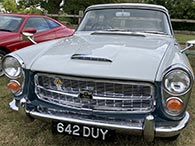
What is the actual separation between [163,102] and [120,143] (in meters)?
0.93

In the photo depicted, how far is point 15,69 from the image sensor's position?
9.95 ft

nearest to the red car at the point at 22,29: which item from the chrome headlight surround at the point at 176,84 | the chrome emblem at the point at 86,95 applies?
Answer: the chrome emblem at the point at 86,95

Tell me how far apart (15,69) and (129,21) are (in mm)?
1838

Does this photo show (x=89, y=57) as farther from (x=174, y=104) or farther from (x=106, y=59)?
(x=174, y=104)

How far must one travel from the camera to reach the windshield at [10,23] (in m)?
6.14

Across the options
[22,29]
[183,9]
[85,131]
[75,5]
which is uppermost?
[85,131]

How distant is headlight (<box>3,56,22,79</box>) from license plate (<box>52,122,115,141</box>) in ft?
2.25

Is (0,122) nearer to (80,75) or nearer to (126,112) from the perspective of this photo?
(80,75)

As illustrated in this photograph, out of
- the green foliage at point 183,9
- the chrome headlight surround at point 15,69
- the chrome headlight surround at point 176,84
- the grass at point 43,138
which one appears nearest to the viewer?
the chrome headlight surround at point 176,84

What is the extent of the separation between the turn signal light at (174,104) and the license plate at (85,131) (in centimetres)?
56

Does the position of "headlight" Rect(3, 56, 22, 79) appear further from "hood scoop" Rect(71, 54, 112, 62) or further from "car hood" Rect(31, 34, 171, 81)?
"hood scoop" Rect(71, 54, 112, 62)

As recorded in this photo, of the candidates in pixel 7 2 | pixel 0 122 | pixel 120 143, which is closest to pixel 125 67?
pixel 120 143

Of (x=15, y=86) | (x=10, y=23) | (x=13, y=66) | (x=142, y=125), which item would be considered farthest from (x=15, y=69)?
(x=10, y=23)

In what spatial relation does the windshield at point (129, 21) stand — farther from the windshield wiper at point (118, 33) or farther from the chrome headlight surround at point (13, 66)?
the chrome headlight surround at point (13, 66)
